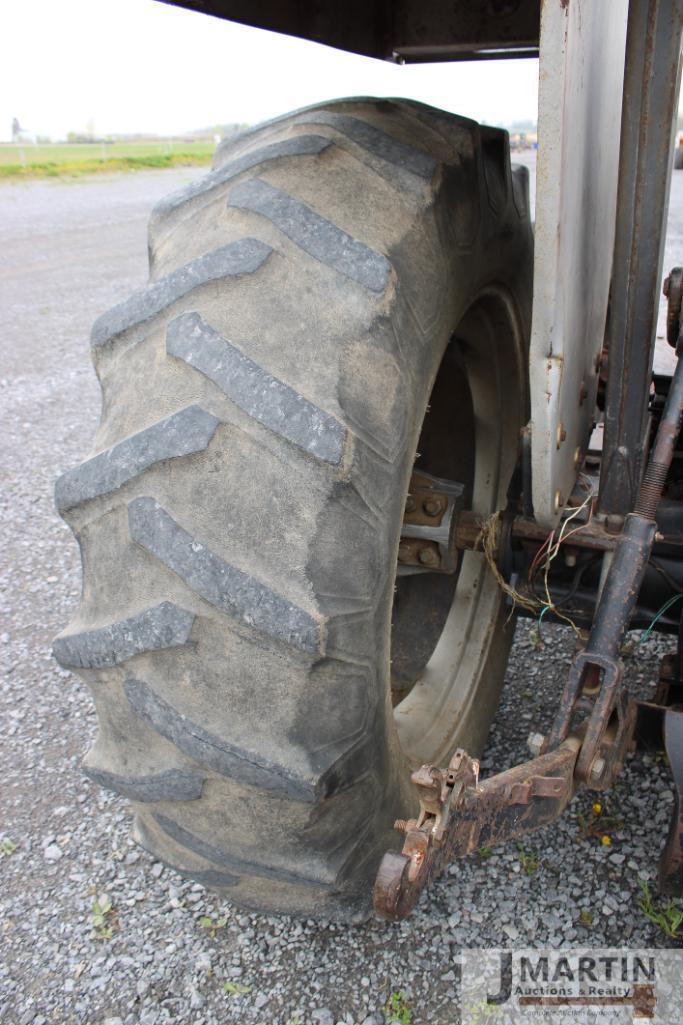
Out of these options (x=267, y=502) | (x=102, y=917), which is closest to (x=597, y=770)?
(x=267, y=502)

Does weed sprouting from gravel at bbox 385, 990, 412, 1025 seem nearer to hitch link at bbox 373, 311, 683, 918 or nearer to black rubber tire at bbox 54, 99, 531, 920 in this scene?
black rubber tire at bbox 54, 99, 531, 920

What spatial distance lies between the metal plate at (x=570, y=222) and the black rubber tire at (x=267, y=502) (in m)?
0.18

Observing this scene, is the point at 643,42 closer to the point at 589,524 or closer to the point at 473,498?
the point at 589,524

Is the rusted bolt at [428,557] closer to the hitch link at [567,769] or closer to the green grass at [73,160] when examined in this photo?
the hitch link at [567,769]

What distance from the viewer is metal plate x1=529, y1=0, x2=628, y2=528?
44.4 inches

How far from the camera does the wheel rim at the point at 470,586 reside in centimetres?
198

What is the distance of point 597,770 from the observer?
1.43 metres

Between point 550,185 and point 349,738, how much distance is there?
2.51 feet

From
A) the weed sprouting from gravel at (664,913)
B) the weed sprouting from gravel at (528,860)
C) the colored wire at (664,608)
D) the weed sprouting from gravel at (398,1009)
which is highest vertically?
the colored wire at (664,608)

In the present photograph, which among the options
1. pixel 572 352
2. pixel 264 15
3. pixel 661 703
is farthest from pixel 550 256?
pixel 661 703

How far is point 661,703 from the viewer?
1.79m

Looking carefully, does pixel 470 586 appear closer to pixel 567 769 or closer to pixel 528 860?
pixel 528 860

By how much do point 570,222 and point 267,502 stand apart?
1.91ft

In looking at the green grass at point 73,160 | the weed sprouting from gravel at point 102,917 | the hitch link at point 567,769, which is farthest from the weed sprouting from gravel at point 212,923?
the green grass at point 73,160
